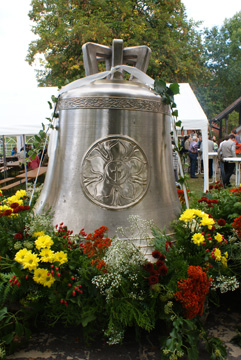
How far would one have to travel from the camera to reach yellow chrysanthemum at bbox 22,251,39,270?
226cm

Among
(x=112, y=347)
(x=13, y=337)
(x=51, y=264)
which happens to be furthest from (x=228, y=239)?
(x=13, y=337)

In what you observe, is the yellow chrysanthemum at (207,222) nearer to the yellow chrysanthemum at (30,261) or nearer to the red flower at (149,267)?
the red flower at (149,267)

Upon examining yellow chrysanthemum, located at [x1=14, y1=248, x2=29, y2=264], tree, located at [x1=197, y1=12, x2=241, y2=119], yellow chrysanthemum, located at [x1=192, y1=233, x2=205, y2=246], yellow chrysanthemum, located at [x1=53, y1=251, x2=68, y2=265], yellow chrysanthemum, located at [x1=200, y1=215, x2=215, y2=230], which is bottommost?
yellow chrysanthemum, located at [x1=53, y1=251, x2=68, y2=265]

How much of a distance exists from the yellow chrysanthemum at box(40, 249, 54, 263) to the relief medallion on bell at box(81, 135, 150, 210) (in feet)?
2.10

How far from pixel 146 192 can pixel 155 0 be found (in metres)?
18.3

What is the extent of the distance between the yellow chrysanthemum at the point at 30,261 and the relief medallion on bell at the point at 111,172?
2.41 feet

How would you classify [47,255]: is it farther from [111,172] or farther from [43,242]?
[111,172]

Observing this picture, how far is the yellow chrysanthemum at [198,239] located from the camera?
2477 mm

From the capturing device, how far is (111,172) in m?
2.85

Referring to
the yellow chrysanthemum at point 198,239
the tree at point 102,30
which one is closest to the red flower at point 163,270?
the yellow chrysanthemum at point 198,239

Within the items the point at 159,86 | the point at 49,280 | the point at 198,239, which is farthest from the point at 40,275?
the point at 159,86

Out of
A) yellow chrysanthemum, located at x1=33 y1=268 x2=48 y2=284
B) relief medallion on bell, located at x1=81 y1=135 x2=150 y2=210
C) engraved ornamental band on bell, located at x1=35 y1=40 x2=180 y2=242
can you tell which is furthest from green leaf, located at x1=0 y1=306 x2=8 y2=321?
relief medallion on bell, located at x1=81 y1=135 x2=150 y2=210

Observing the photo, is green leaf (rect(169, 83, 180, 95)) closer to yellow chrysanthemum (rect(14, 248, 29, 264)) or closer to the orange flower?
the orange flower

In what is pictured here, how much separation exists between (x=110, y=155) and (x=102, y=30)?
14.4m
